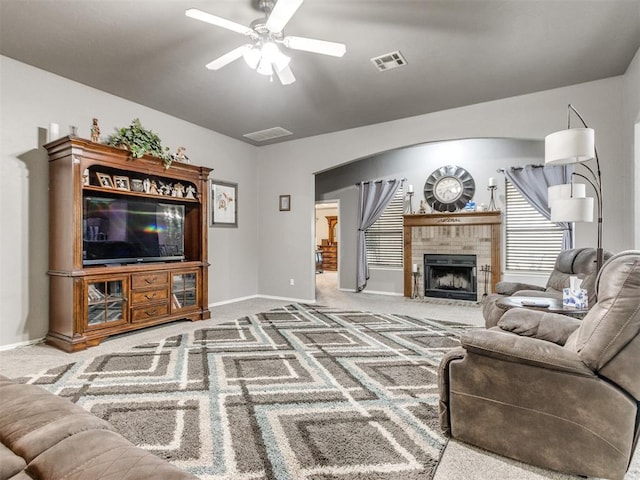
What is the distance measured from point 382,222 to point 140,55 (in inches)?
196

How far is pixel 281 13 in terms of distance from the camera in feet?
7.04

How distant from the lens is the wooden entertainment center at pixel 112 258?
3357 millimetres

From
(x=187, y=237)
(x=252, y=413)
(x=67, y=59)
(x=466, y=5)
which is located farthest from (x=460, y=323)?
(x=67, y=59)

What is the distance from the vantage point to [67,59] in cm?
338

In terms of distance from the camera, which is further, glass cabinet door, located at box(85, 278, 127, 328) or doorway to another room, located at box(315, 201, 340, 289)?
doorway to another room, located at box(315, 201, 340, 289)

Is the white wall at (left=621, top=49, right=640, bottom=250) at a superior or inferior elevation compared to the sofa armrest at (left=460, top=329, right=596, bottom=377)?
superior

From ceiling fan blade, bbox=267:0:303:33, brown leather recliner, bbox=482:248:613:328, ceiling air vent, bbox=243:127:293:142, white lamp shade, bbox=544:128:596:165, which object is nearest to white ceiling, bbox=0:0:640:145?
ceiling fan blade, bbox=267:0:303:33

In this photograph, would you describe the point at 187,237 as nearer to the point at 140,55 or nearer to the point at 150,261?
the point at 150,261

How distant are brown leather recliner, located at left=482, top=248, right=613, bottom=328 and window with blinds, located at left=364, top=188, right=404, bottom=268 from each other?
3.00 meters

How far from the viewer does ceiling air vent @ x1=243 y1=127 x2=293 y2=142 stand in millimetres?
5506

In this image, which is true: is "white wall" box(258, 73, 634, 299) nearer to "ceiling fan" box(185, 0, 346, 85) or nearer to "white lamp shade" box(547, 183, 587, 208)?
"white lamp shade" box(547, 183, 587, 208)

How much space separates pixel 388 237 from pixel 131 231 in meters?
4.62

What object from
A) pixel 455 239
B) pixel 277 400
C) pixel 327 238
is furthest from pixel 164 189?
pixel 327 238

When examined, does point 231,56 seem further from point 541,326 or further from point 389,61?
point 541,326
